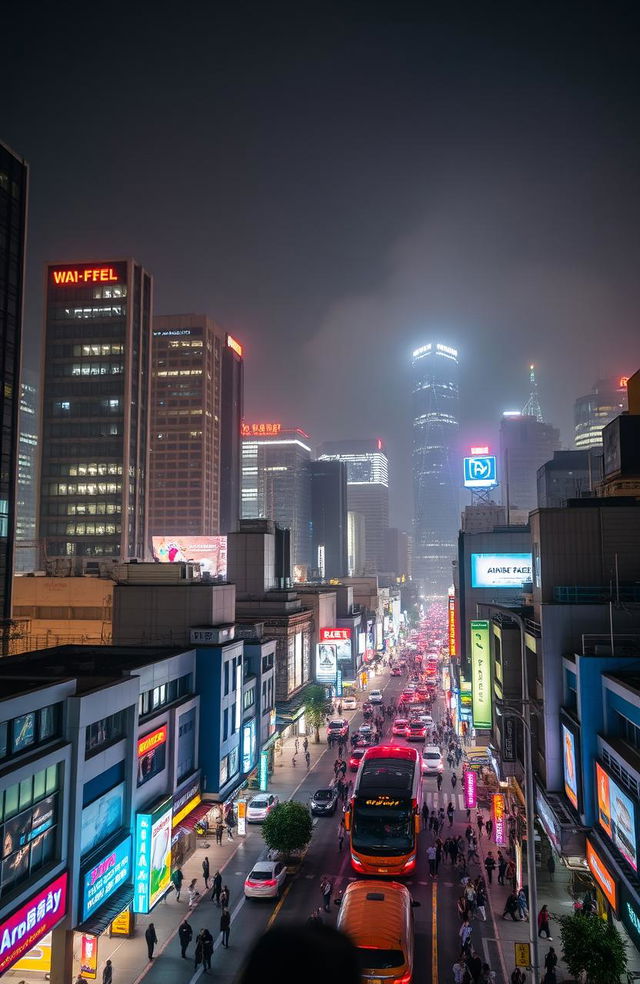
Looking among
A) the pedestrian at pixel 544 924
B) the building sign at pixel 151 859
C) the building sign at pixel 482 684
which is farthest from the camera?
the building sign at pixel 482 684

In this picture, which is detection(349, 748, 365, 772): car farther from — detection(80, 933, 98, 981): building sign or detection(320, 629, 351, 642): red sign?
detection(80, 933, 98, 981): building sign

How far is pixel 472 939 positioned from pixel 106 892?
555 inches

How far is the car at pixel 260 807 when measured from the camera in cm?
4016

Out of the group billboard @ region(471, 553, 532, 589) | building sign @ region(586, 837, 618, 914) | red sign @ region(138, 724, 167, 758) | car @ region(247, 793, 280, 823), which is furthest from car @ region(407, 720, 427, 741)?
building sign @ region(586, 837, 618, 914)

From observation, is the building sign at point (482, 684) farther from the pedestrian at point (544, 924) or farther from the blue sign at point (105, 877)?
the blue sign at point (105, 877)

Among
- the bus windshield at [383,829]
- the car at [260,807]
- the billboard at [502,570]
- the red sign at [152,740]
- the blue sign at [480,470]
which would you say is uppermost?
the blue sign at [480,470]

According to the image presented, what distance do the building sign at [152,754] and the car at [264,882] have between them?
6318mm

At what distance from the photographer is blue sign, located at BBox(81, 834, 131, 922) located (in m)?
21.9

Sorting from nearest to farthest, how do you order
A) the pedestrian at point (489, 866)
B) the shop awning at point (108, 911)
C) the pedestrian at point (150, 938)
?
the shop awning at point (108, 911)
the pedestrian at point (150, 938)
the pedestrian at point (489, 866)

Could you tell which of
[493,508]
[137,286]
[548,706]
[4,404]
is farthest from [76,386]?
[548,706]

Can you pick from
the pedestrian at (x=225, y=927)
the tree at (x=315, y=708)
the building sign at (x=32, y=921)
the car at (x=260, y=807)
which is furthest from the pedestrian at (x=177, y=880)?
the tree at (x=315, y=708)

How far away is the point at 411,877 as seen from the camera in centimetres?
3188

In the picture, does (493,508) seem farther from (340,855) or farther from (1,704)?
(1,704)

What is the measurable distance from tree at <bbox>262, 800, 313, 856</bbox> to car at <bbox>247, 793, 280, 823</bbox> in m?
7.30
